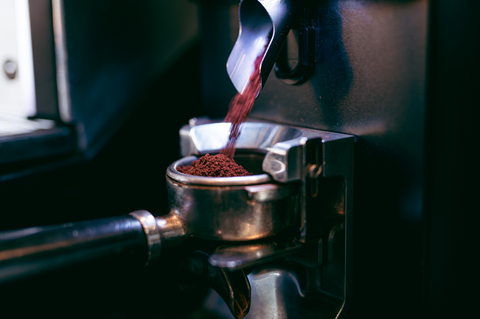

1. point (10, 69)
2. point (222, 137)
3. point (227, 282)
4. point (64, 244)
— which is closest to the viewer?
point (64, 244)

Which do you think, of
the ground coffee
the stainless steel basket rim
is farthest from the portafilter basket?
the ground coffee

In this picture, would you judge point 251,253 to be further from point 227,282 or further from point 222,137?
point 222,137

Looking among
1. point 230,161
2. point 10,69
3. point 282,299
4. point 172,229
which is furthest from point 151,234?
point 10,69

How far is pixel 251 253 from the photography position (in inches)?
17.0

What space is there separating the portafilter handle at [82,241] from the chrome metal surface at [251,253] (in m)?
0.05

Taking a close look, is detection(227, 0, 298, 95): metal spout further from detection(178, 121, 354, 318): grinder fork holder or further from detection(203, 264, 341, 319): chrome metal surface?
detection(203, 264, 341, 319): chrome metal surface

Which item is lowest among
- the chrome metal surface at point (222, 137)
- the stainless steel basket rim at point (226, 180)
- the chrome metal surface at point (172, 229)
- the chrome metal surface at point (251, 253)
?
the chrome metal surface at point (251, 253)

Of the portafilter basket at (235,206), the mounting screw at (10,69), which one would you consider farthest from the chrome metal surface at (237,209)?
the mounting screw at (10,69)

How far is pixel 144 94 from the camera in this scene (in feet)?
3.31

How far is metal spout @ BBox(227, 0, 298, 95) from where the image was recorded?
464 millimetres

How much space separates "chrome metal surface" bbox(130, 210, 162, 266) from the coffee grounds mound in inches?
3.1

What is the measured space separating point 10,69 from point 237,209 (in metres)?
0.76

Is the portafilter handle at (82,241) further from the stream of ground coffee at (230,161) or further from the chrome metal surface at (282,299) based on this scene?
the chrome metal surface at (282,299)

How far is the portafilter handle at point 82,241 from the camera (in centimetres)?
35
